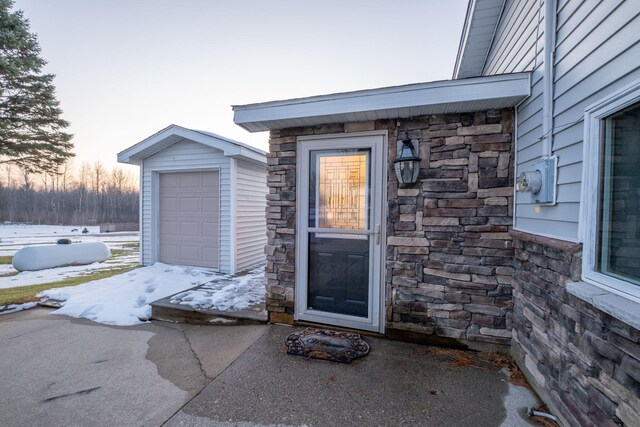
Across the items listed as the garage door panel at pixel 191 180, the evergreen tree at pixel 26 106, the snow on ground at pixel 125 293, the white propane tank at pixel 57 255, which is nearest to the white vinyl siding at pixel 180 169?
the garage door panel at pixel 191 180

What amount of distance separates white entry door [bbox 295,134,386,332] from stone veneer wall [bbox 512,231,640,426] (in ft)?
3.98

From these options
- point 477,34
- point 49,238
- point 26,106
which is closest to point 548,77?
point 477,34

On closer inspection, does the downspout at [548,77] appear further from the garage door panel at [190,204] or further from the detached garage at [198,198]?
the garage door panel at [190,204]

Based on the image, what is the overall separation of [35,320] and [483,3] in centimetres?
671

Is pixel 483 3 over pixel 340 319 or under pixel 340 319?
over

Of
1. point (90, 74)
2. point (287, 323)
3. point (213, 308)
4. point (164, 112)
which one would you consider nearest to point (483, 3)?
point (287, 323)

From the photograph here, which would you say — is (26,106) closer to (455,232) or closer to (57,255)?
(57,255)

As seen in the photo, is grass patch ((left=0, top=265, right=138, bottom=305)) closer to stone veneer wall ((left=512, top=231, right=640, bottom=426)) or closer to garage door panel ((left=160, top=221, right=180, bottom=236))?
garage door panel ((left=160, top=221, right=180, bottom=236))

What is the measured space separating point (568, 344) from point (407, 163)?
1732 mm

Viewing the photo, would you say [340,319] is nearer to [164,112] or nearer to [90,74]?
[90,74]

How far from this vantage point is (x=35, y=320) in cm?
352

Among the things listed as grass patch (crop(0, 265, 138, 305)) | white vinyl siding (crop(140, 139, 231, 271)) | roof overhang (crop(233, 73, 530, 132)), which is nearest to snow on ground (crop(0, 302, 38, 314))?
grass patch (crop(0, 265, 138, 305))

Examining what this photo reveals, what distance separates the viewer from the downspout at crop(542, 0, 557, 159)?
2.01 m

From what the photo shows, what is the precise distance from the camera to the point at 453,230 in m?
2.69
